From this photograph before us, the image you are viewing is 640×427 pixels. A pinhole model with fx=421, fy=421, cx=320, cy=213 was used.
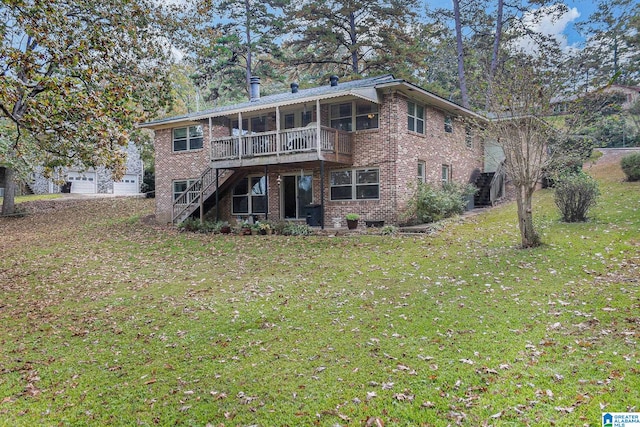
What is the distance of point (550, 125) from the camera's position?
988cm

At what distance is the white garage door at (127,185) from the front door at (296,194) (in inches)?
1014

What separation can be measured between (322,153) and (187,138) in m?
9.26

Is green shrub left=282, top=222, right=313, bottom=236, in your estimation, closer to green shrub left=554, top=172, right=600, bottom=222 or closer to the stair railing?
green shrub left=554, top=172, right=600, bottom=222

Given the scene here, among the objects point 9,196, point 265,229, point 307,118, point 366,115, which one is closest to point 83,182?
point 9,196

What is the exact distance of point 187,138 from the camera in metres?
21.4

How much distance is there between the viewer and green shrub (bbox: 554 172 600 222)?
12.5 metres

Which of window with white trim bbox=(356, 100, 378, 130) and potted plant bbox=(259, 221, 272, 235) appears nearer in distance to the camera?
potted plant bbox=(259, 221, 272, 235)

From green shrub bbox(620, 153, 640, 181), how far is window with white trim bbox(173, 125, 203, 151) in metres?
20.0

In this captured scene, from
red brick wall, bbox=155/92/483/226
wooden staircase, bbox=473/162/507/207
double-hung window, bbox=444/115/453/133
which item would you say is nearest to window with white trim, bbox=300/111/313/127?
red brick wall, bbox=155/92/483/226

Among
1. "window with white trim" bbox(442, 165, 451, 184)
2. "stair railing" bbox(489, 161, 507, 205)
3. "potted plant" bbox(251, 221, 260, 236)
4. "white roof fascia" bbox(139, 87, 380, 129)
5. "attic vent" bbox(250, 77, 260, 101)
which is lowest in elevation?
"potted plant" bbox(251, 221, 260, 236)

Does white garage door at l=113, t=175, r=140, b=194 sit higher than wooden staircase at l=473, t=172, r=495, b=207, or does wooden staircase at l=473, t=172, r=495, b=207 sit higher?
white garage door at l=113, t=175, r=140, b=194

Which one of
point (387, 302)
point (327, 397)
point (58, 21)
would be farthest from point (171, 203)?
point (327, 397)

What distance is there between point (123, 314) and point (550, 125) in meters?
10.1

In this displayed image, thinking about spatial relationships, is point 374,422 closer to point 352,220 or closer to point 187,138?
point 352,220
